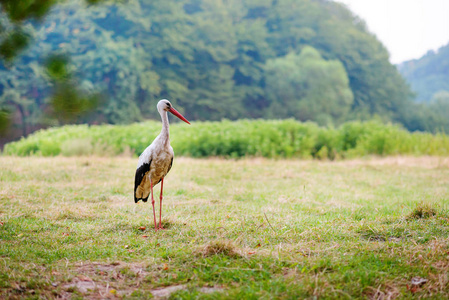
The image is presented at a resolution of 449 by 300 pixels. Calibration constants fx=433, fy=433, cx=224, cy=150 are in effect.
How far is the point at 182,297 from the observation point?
2908 millimetres

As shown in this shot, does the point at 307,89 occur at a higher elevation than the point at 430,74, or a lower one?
lower

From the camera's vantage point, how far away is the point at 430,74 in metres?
58.9

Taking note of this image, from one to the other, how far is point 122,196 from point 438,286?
5046mm

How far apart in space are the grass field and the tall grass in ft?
17.9

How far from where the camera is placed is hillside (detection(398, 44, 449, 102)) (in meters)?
56.5

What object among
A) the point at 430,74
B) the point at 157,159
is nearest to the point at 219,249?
the point at 157,159

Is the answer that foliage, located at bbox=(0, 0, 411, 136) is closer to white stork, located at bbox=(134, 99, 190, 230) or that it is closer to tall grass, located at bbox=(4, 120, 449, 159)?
tall grass, located at bbox=(4, 120, 449, 159)

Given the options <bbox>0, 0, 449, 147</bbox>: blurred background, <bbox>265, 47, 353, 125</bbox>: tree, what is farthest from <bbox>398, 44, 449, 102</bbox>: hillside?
<bbox>265, 47, 353, 125</bbox>: tree

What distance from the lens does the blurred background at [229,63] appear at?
94.9ft

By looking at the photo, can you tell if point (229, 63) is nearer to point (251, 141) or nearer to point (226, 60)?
point (226, 60)

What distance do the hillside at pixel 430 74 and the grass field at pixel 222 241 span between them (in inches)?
2117

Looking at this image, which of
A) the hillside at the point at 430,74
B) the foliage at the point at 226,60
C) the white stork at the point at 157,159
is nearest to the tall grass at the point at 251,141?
the white stork at the point at 157,159

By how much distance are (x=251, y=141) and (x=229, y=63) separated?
25200mm

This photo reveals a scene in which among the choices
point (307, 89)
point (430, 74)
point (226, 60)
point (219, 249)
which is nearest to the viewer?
point (219, 249)
